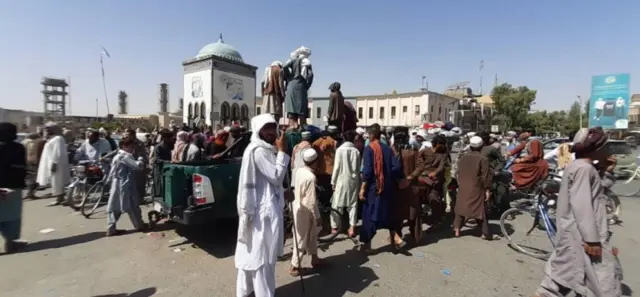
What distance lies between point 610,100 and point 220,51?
43.0 meters

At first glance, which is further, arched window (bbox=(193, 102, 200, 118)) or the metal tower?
the metal tower

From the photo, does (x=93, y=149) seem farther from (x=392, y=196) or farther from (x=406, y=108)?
(x=406, y=108)

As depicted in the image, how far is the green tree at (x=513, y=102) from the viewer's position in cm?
3975

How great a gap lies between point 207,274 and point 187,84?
4700 centimetres

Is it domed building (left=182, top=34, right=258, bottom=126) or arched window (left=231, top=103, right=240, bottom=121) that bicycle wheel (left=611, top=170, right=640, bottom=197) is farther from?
arched window (left=231, top=103, right=240, bottom=121)

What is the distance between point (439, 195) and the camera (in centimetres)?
600

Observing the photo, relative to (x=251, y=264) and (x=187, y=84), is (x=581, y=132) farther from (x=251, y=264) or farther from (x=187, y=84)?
(x=187, y=84)

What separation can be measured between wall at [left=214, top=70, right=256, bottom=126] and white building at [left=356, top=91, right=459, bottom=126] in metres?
16.3

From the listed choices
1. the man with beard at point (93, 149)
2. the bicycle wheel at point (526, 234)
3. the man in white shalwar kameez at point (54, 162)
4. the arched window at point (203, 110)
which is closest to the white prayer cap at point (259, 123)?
the bicycle wheel at point (526, 234)

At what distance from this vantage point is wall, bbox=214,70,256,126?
43.8 metres

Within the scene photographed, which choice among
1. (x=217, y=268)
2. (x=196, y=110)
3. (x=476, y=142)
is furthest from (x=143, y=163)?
(x=196, y=110)

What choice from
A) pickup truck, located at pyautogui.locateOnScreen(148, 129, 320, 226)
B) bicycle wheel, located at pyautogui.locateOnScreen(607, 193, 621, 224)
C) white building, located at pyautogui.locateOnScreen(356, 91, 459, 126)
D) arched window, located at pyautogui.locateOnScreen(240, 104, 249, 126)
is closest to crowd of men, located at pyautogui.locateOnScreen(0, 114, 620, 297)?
pickup truck, located at pyautogui.locateOnScreen(148, 129, 320, 226)

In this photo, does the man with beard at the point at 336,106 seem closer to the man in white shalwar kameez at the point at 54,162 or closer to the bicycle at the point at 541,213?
the bicycle at the point at 541,213

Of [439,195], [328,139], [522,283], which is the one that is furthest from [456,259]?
[328,139]
